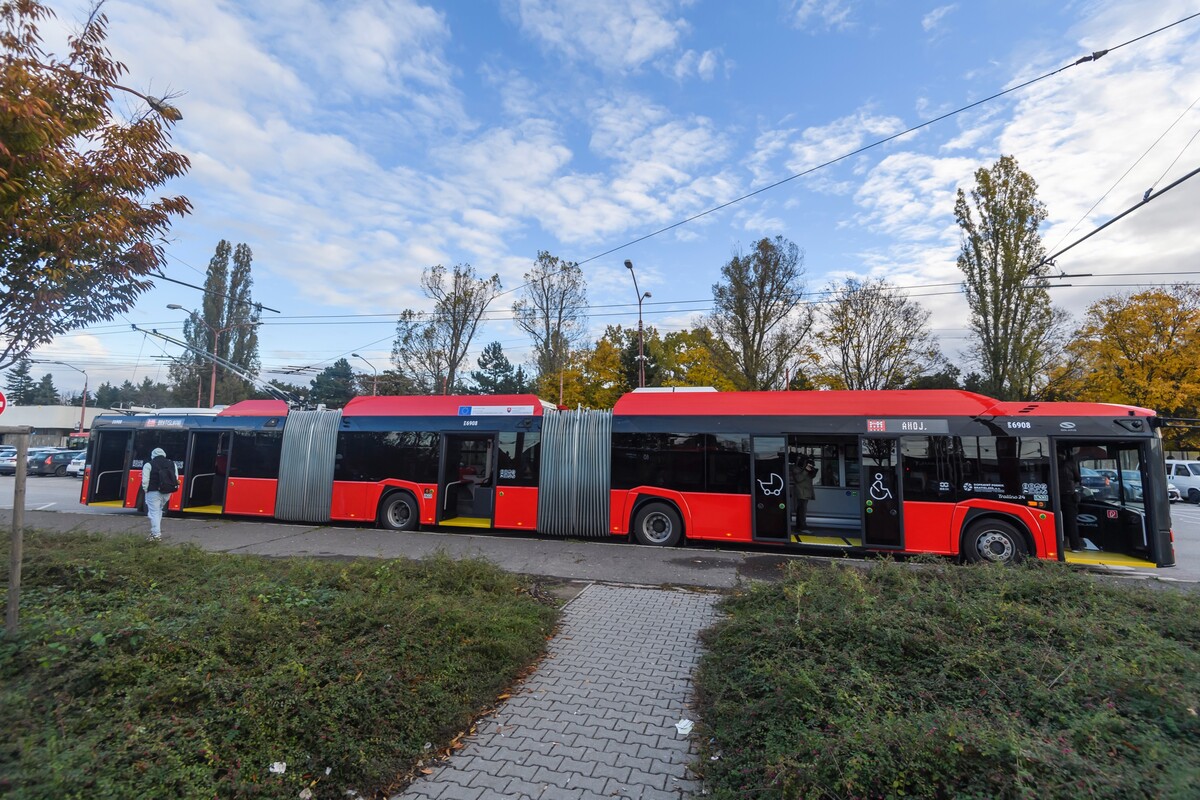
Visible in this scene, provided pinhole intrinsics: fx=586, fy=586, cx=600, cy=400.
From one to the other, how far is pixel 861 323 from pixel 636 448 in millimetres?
21568

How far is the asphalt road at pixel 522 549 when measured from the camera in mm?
9844

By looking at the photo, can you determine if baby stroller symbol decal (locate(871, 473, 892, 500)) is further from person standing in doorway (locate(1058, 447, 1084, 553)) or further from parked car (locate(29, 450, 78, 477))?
parked car (locate(29, 450, 78, 477))

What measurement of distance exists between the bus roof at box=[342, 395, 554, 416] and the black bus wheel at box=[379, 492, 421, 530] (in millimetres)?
2069

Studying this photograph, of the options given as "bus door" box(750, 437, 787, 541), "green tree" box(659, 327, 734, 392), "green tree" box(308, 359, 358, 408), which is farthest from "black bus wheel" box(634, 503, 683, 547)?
"green tree" box(308, 359, 358, 408)

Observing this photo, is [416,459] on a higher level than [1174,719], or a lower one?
higher

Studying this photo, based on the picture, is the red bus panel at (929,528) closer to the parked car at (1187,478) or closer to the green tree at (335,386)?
the parked car at (1187,478)

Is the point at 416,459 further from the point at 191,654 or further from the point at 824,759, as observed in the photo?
the point at 824,759

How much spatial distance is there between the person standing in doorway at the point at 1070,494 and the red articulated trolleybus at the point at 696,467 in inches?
2.7

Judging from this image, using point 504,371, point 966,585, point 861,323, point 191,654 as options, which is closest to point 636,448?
point 966,585

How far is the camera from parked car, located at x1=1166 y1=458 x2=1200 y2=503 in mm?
25516

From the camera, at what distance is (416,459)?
14305mm

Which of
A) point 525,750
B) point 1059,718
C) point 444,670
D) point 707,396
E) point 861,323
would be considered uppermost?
point 861,323

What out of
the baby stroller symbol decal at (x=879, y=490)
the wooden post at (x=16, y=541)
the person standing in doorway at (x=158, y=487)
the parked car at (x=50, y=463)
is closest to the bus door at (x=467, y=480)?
the person standing in doorway at (x=158, y=487)

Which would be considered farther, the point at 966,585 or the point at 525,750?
the point at 966,585
